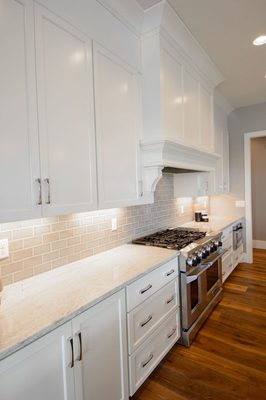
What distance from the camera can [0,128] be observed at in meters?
1.11

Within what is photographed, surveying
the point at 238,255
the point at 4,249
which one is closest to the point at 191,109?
the point at 4,249

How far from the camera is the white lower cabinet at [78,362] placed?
944 mm

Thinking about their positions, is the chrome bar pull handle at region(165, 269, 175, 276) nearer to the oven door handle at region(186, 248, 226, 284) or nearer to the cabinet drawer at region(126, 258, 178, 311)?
the cabinet drawer at region(126, 258, 178, 311)

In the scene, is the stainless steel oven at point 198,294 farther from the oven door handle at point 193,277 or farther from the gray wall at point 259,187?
the gray wall at point 259,187

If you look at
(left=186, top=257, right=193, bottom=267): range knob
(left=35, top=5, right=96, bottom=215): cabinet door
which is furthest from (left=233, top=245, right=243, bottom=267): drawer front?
(left=35, top=5, right=96, bottom=215): cabinet door

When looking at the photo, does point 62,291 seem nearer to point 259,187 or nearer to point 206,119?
point 206,119

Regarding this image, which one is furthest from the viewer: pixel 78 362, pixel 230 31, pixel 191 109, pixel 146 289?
pixel 191 109

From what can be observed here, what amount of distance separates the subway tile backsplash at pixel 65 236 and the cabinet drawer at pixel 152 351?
79cm

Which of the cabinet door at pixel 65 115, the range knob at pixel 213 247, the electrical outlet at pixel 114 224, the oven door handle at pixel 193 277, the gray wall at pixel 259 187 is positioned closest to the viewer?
the cabinet door at pixel 65 115

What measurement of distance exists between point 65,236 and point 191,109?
1.89 m

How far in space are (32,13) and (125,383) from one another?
2.20 m

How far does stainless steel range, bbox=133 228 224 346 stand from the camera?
6.89ft

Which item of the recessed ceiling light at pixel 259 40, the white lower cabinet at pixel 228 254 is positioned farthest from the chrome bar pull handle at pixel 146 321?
the recessed ceiling light at pixel 259 40

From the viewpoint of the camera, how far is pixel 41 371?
1.01 m
